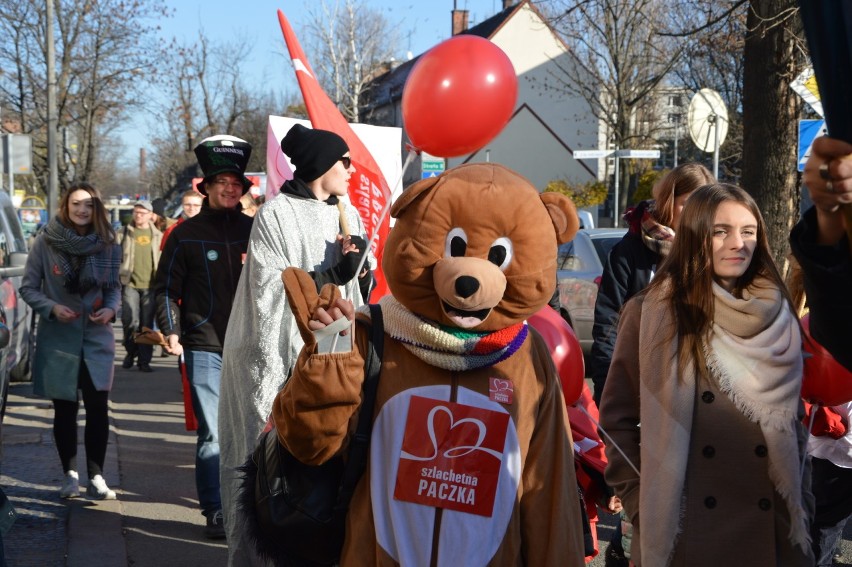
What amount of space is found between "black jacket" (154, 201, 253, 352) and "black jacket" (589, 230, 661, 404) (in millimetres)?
2106

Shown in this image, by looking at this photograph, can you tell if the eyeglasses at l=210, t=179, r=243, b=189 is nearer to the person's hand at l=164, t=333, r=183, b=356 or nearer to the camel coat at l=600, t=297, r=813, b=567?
the person's hand at l=164, t=333, r=183, b=356

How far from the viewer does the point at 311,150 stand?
14.6 feet

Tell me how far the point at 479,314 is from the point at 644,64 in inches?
1083

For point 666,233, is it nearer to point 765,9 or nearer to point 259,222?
point 259,222

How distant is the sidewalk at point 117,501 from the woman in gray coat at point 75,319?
0.95ft

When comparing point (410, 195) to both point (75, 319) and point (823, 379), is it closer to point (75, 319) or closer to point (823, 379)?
point (823, 379)

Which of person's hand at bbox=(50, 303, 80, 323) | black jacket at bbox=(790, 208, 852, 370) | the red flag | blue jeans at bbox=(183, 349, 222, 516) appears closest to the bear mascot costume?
black jacket at bbox=(790, 208, 852, 370)

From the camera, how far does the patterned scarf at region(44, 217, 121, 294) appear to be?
616 centimetres

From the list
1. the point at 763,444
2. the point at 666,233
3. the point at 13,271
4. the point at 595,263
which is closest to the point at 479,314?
the point at 763,444

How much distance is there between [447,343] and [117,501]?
4213 mm

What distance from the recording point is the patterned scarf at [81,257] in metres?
6.16

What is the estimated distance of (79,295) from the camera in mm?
6219

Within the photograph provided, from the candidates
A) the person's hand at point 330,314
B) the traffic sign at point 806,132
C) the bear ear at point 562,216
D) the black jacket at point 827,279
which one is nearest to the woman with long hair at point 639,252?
the bear ear at point 562,216

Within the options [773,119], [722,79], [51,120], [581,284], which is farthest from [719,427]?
[722,79]
